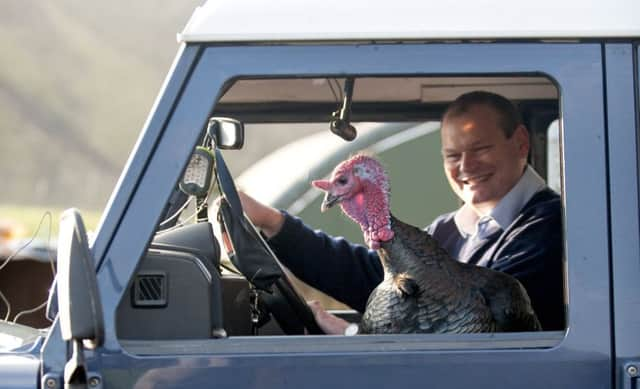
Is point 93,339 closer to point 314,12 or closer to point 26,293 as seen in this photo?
point 314,12

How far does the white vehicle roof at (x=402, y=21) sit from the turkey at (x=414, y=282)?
44 cm

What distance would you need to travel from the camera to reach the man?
3.07 metres

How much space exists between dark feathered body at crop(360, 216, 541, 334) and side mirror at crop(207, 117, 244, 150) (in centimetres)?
72

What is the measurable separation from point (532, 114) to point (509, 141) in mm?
608

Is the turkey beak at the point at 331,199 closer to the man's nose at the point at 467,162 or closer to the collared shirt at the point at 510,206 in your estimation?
the collared shirt at the point at 510,206

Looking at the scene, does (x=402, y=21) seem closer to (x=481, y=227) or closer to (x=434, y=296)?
(x=434, y=296)

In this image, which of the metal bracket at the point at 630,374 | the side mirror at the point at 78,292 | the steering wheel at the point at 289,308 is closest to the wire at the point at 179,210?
the steering wheel at the point at 289,308

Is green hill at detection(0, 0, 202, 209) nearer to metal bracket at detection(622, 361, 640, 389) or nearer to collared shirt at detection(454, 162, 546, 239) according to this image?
collared shirt at detection(454, 162, 546, 239)

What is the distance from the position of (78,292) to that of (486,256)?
133cm

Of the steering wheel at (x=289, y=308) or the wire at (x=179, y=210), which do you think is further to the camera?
the wire at (x=179, y=210)

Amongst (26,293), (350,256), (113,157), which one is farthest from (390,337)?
(113,157)

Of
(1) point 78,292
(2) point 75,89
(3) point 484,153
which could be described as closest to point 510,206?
(3) point 484,153

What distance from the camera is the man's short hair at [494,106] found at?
3473 mm

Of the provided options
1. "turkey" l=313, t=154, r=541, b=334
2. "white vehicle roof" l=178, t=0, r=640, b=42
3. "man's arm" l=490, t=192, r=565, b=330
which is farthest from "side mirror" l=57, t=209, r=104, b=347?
"man's arm" l=490, t=192, r=565, b=330
